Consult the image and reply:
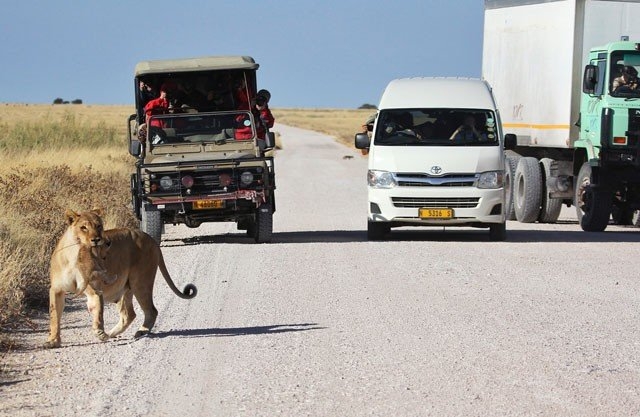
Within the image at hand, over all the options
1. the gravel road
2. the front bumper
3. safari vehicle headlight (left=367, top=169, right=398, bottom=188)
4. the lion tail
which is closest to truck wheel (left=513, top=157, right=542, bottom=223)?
the front bumper

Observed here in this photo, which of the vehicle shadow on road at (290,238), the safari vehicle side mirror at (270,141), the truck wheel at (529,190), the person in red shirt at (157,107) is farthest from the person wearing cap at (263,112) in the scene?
the truck wheel at (529,190)

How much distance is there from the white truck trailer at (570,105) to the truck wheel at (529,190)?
0.02 meters

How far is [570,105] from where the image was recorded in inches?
859

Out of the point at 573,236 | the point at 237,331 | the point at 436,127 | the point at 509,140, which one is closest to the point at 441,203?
the point at 436,127

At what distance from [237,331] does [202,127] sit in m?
8.52

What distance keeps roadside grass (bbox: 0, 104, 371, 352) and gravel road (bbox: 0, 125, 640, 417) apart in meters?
0.42

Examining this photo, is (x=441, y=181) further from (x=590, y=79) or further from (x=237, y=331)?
(x=237, y=331)

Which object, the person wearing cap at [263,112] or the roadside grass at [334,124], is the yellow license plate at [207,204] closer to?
the person wearing cap at [263,112]

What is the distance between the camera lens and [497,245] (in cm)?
1777

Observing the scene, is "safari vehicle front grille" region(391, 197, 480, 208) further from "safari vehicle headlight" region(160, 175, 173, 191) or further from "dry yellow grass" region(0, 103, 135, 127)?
"dry yellow grass" region(0, 103, 135, 127)

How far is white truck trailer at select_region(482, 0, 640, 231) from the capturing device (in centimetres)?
Result: 1989

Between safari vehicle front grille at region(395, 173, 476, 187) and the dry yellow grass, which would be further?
the dry yellow grass

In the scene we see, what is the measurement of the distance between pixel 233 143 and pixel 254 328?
819cm

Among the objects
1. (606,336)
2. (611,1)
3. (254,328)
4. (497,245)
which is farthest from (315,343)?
(611,1)
